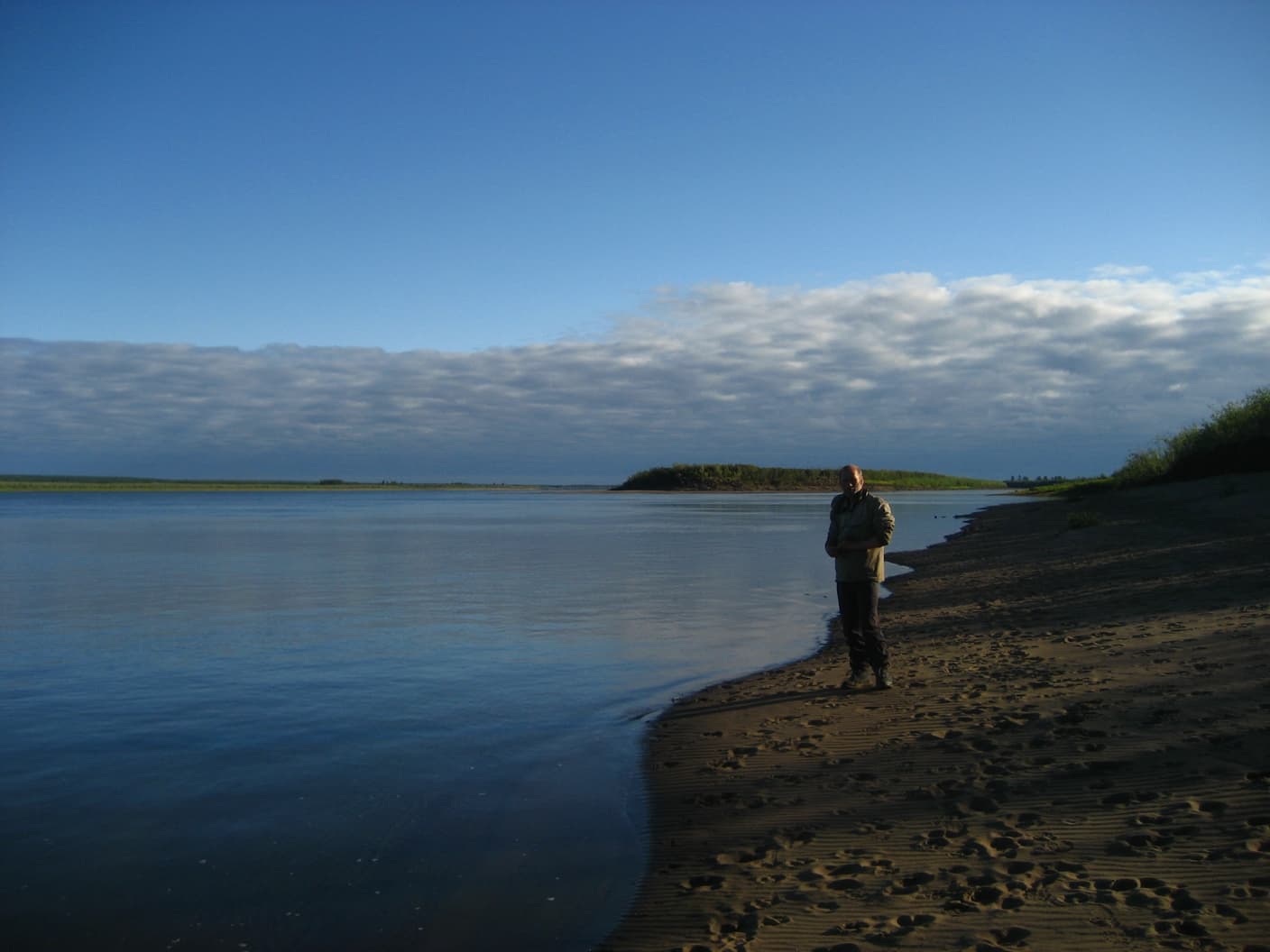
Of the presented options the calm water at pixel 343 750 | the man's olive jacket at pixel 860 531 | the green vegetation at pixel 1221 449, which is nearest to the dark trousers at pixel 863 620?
the man's olive jacket at pixel 860 531

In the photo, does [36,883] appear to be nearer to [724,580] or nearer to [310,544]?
[724,580]

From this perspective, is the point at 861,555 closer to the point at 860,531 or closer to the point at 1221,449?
the point at 860,531

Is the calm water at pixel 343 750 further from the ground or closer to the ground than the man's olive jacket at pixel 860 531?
closer to the ground

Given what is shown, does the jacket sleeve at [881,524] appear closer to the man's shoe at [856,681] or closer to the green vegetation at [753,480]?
the man's shoe at [856,681]

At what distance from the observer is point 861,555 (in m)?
10.7

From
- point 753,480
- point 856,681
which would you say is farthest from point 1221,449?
point 753,480

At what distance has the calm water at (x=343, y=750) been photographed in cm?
598

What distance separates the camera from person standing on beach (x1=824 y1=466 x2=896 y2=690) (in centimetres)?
1057

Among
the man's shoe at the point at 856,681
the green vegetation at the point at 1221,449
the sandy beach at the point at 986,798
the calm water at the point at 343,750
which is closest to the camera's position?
the sandy beach at the point at 986,798

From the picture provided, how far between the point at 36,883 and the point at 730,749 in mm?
5581

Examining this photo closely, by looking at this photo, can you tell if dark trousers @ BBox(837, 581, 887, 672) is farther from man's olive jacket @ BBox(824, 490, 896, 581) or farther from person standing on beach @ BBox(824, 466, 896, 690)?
man's olive jacket @ BBox(824, 490, 896, 581)

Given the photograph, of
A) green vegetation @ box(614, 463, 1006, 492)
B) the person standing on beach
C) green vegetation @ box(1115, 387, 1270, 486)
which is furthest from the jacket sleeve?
green vegetation @ box(614, 463, 1006, 492)

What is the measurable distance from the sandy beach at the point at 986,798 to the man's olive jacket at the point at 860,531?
1378mm

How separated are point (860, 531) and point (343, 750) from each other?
5930 millimetres
